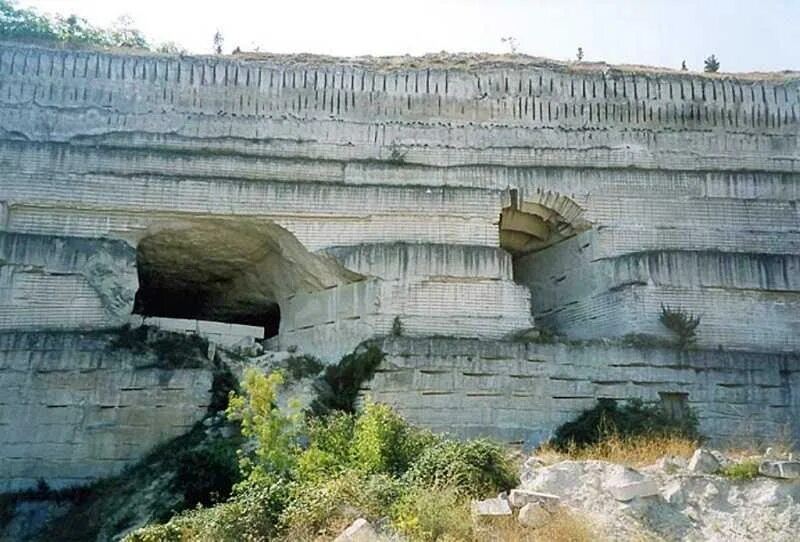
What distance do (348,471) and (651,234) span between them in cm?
841

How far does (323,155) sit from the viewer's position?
16.9m

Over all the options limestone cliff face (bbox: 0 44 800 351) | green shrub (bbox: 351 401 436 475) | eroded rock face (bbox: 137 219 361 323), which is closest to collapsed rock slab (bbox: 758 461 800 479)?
green shrub (bbox: 351 401 436 475)

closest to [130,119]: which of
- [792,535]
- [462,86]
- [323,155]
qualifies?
[323,155]

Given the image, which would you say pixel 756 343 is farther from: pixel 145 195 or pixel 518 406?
pixel 145 195

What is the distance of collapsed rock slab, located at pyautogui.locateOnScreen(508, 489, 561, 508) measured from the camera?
948cm

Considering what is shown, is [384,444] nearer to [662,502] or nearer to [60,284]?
[662,502]

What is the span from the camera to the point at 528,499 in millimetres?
9500

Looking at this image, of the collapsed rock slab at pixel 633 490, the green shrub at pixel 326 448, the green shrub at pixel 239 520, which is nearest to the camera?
the collapsed rock slab at pixel 633 490

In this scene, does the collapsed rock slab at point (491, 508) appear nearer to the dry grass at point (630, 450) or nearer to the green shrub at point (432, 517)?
the green shrub at point (432, 517)

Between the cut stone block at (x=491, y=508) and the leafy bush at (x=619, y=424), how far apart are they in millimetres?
3952

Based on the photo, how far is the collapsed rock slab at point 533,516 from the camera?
9.19 meters

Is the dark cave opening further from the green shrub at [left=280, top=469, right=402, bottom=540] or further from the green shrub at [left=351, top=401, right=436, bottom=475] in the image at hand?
the green shrub at [left=280, top=469, right=402, bottom=540]

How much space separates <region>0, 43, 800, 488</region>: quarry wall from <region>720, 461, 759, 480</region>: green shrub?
14.9 ft

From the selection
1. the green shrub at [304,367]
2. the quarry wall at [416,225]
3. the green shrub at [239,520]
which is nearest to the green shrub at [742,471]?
the quarry wall at [416,225]
